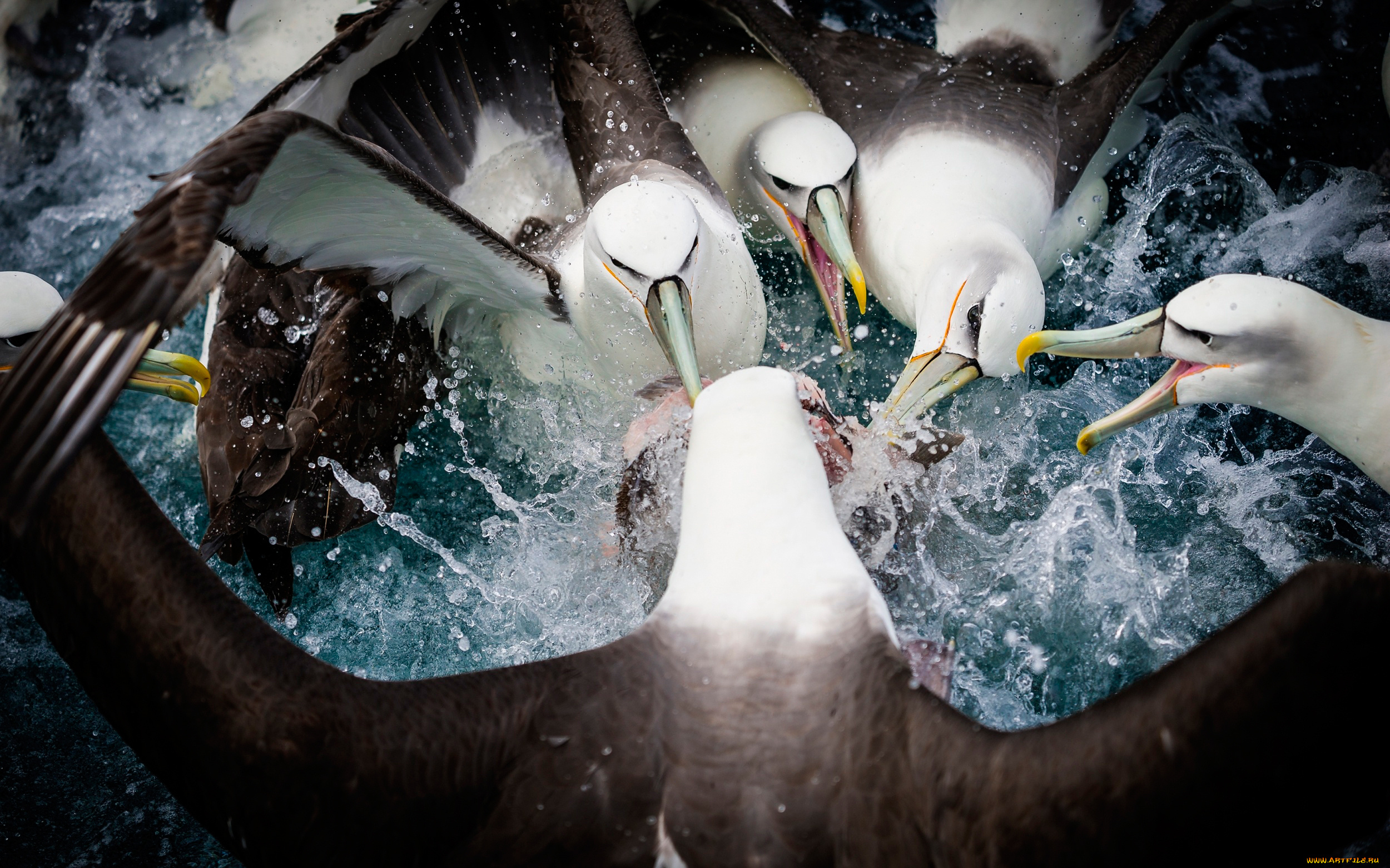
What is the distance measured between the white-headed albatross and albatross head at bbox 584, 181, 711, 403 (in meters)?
0.64

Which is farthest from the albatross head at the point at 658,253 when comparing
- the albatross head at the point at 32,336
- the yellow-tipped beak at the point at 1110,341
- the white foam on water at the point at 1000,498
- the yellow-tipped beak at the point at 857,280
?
the albatross head at the point at 32,336

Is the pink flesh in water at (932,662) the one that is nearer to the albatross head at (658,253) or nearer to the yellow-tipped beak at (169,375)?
the albatross head at (658,253)

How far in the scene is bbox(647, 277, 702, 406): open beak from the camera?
3246mm

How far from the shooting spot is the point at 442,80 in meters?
4.24

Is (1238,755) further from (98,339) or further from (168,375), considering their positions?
(168,375)

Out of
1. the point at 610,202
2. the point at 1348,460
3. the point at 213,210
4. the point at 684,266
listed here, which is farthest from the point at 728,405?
the point at 1348,460

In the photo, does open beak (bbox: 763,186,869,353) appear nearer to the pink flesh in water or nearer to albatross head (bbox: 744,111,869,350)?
albatross head (bbox: 744,111,869,350)

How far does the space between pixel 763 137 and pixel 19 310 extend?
2.60 metres

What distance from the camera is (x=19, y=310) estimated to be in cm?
336

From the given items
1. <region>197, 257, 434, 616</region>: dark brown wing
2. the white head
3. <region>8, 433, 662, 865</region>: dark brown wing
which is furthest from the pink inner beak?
the white head

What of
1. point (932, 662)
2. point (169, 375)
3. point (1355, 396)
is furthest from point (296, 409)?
point (1355, 396)

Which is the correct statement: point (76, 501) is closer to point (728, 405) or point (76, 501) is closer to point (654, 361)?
point (728, 405)

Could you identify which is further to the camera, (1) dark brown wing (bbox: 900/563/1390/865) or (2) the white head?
(2) the white head

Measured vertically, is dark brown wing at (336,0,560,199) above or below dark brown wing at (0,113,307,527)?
below
